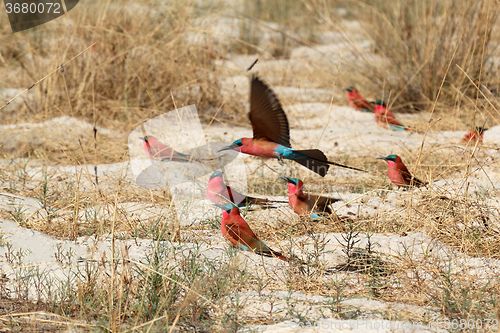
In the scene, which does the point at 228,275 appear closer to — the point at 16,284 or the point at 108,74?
the point at 16,284

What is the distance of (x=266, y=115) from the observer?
258 centimetres

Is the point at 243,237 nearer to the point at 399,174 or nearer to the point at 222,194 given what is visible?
the point at 222,194

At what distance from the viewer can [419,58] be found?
552 centimetres

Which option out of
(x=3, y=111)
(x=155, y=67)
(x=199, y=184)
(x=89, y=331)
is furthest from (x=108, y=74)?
(x=89, y=331)

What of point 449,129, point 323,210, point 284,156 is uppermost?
point 284,156

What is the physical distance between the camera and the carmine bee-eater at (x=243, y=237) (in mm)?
2193

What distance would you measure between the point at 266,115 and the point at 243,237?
2.31 feet

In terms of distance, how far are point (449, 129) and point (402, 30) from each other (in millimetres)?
1422

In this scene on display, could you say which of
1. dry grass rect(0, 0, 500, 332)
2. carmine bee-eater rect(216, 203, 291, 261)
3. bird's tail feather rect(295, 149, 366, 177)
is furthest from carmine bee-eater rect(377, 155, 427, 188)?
carmine bee-eater rect(216, 203, 291, 261)

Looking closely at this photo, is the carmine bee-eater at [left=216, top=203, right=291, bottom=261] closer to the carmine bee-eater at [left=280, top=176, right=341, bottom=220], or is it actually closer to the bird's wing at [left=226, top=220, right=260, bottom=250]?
the bird's wing at [left=226, top=220, right=260, bottom=250]

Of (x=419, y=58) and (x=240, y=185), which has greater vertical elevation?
(x=419, y=58)

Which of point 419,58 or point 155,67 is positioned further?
point 419,58

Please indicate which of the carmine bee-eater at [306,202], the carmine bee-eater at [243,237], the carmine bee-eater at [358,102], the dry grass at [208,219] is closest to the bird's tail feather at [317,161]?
the carmine bee-eater at [306,202]

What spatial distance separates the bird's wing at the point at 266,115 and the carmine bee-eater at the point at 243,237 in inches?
21.8
